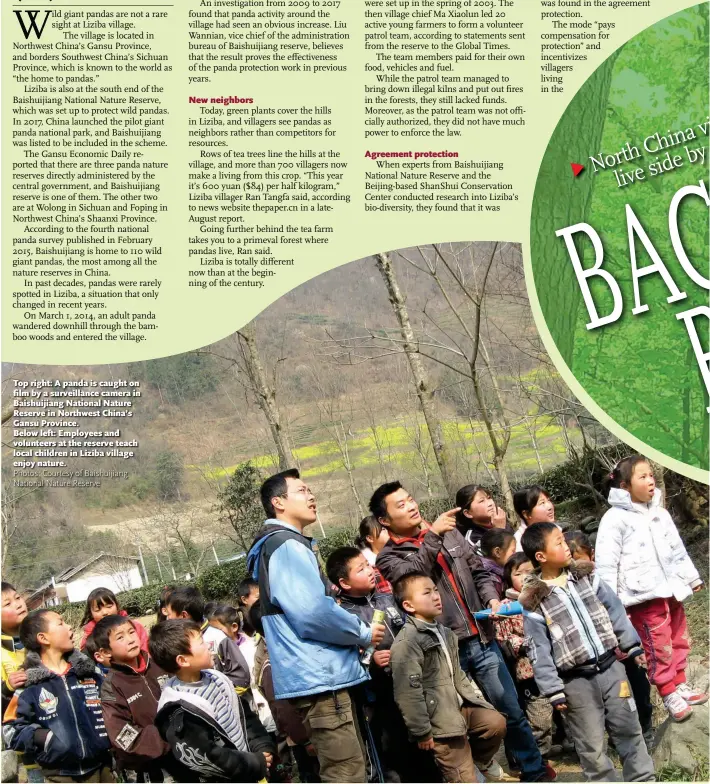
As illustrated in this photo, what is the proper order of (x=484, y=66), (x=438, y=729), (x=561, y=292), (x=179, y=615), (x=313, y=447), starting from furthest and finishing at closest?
(x=313, y=447) < (x=561, y=292) < (x=484, y=66) < (x=179, y=615) < (x=438, y=729)

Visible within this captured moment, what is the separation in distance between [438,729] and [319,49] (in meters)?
4.12

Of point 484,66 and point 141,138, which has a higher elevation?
point 484,66

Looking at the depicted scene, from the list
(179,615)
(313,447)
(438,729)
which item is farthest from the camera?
(313,447)

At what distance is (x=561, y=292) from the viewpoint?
240 inches

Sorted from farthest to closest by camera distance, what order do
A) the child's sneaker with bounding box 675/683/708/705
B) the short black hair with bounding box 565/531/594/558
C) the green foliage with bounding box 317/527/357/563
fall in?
1. the green foliage with bounding box 317/527/357/563
2. the child's sneaker with bounding box 675/683/708/705
3. the short black hair with bounding box 565/531/594/558

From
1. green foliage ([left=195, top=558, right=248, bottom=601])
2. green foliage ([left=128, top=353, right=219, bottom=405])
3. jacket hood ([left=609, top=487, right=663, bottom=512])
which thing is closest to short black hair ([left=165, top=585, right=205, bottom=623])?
jacket hood ([left=609, top=487, right=663, bottom=512])

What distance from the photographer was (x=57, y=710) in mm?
4637

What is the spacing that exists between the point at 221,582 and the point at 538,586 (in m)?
12.4

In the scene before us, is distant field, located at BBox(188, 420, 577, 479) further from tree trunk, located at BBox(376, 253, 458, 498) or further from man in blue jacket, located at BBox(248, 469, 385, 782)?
man in blue jacket, located at BBox(248, 469, 385, 782)

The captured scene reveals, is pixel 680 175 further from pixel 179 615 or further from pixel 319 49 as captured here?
pixel 179 615

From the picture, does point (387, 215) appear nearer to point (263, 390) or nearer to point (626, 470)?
point (626, 470)

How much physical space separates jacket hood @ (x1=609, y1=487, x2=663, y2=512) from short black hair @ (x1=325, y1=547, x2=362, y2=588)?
1.66 meters

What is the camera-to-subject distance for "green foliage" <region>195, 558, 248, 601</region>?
15992 millimetres

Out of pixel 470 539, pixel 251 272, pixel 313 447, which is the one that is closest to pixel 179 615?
pixel 470 539
